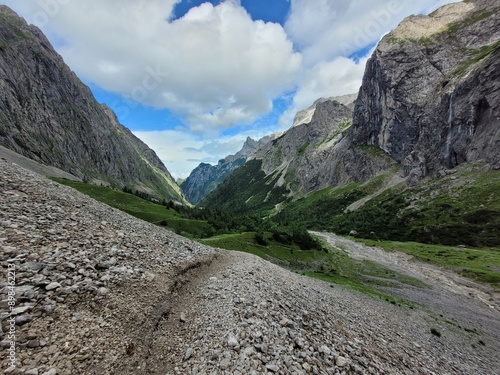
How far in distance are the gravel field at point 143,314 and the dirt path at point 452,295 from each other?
25765mm

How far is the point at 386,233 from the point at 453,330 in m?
106

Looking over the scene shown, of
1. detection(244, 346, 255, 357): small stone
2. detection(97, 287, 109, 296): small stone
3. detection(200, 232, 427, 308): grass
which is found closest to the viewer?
detection(244, 346, 255, 357): small stone

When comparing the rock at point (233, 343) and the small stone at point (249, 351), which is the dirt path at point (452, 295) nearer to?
the small stone at point (249, 351)

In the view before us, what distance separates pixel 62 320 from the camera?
1088 centimetres

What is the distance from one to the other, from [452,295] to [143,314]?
2792 inches

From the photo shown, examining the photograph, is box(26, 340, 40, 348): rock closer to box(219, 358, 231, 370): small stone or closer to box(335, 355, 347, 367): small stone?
box(219, 358, 231, 370): small stone

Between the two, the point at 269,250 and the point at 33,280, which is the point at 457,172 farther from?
the point at 33,280

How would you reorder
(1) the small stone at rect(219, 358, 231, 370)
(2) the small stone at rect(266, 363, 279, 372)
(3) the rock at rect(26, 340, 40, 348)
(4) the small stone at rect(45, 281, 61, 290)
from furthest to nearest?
(4) the small stone at rect(45, 281, 61, 290) < (2) the small stone at rect(266, 363, 279, 372) < (1) the small stone at rect(219, 358, 231, 370) < (3) the rock at rect(26, 340, 40, 348)

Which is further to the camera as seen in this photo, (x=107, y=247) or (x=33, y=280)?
(x=107, y=247)

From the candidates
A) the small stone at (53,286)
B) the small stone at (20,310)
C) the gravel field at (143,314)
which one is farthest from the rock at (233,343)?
the small stone at (20,310)

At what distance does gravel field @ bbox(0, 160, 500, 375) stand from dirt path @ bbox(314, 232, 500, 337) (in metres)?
25.8

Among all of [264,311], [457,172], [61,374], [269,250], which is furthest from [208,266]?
[457,172]

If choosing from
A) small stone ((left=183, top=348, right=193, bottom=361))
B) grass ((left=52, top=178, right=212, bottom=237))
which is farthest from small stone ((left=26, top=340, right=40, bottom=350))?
grass ((left=52, top=178, right=212, bottom=237))

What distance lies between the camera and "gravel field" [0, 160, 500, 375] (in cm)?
1048
